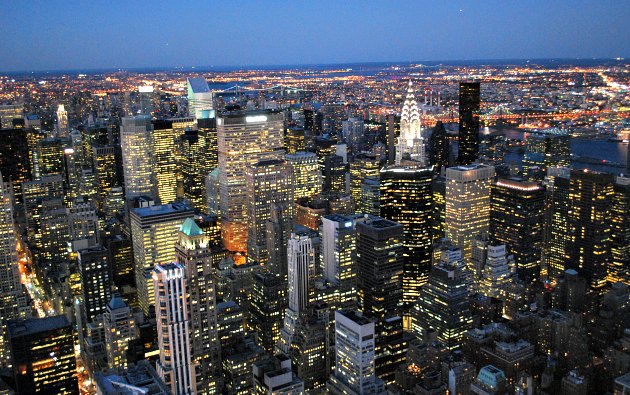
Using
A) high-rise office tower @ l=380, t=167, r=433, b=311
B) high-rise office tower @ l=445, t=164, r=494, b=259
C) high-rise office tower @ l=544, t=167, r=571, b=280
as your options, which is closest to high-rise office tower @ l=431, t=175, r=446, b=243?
high-rise office tower @ l=445, t=164, r=494, b=259

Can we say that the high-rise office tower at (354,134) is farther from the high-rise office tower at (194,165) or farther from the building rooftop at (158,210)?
the building rooftop at (158,210)

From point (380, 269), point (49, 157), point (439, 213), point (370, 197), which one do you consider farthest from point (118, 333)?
point (49, 157)

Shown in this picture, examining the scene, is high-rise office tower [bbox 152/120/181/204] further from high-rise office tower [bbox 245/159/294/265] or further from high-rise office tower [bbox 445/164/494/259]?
high-rise office tower [bbox 445/164/494/259]

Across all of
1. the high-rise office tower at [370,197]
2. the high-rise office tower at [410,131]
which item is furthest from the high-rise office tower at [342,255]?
the high-rise office tower at [410,131]

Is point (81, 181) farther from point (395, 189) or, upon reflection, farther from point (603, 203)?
point (603, 203)

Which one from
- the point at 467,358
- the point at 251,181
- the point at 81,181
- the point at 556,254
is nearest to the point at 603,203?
the point at 556,254

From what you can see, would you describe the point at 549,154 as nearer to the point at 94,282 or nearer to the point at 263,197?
the point at 263,197
